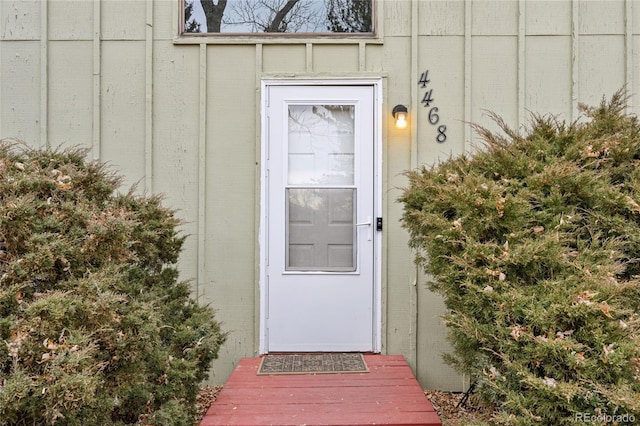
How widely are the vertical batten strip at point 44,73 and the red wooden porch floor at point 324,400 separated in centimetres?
250

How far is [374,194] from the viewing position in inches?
137

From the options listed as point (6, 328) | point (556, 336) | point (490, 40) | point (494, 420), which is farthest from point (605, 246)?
point (6, 328)

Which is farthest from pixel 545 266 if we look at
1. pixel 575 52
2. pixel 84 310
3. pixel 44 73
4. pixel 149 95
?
pixel 44 73

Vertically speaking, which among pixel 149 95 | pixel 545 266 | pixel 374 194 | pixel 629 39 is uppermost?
pixel 629 39

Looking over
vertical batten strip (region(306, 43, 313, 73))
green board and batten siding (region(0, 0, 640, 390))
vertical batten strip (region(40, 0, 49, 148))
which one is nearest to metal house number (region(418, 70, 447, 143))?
→ green board and batten siding (region(0, 0, 640, 390))

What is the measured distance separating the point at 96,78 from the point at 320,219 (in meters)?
2.16

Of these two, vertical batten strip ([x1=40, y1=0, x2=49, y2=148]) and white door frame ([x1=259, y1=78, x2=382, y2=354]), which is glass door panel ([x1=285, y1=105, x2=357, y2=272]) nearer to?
white door frame ([x1=259, y1=78, x2=382, y2=354])

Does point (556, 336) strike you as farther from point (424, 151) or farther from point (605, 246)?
point (424, 151)

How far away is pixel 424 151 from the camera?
11.6 ft

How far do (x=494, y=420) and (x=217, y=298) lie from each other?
232 cm

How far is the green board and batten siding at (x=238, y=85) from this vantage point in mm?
3496

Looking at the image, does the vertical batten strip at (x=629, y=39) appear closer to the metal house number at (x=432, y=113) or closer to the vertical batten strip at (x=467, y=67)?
the vertical batten strip at (x=467, y=67)

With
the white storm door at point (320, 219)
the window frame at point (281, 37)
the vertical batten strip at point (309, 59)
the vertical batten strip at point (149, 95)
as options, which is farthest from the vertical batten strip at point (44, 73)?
the vertical batten strip at point (309, 59)

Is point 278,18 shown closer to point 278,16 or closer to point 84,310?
point 278,16
